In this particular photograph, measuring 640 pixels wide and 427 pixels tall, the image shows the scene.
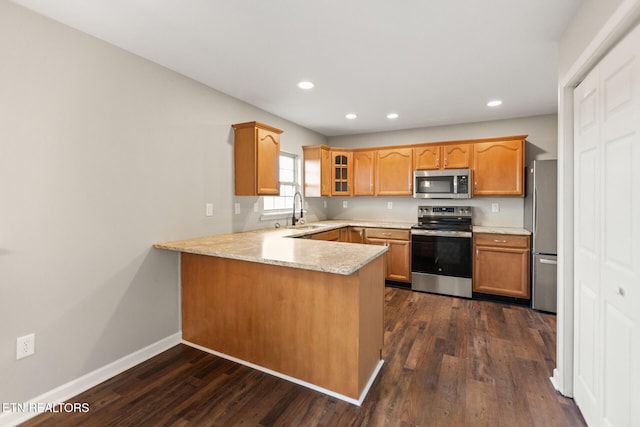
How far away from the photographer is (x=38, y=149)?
1839 mm

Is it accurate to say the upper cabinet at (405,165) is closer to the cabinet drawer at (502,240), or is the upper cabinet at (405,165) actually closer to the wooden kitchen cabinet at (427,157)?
the wooden kitchen cabinet at (427,157)

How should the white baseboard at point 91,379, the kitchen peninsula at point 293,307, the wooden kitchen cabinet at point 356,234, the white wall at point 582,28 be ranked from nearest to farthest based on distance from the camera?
the white wall at point 582,28 → the white baseboard at point 91,379 → the kitchen peninsula at point 293,307 → the wooden kitchen cabinet at point 356,234

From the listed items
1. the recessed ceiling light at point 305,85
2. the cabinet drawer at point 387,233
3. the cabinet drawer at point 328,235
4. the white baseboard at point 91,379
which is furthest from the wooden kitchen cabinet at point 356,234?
the white baseboard at point 91,379

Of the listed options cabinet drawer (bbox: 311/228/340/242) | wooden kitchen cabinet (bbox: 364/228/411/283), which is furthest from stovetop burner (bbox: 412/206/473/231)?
cabinet drawer (bbox: 311/228/340/242)

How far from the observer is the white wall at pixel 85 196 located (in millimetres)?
1751

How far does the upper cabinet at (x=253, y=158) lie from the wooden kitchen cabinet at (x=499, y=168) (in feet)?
9.21

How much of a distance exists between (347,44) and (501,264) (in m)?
3.19

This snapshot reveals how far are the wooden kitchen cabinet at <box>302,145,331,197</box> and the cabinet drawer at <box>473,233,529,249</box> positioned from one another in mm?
2268

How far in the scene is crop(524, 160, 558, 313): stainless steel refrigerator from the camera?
10.9ft

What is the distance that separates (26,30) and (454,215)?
4719 mm

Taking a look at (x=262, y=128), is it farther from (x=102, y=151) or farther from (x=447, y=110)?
(x=447, y=110)

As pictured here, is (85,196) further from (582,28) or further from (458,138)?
(458,138)

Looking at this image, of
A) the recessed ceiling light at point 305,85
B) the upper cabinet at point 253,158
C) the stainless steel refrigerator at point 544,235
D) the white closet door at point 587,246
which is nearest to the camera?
the white closet door at point 587,246

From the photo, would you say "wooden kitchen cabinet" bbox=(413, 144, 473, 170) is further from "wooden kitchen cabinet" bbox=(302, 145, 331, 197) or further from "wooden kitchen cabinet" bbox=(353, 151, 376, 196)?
"wooden kitchen cabinet" bbox=(302, 145, 331, 197)
